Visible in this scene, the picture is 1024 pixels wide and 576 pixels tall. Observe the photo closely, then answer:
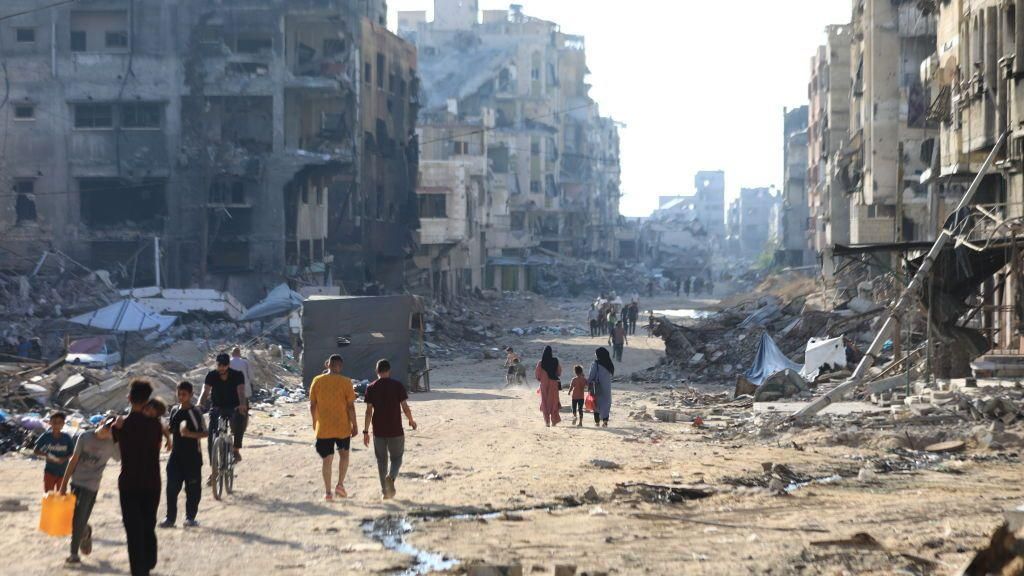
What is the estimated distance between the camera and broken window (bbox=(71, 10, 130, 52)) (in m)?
51.8

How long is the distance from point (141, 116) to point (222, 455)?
3998 centimetres

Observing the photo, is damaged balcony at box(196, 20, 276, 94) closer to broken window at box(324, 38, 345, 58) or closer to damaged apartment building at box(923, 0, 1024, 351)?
broken window at box(324, 38, 345, 58)

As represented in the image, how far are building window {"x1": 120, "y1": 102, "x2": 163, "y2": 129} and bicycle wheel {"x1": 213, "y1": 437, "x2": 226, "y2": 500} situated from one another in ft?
129

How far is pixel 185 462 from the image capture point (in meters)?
12.4

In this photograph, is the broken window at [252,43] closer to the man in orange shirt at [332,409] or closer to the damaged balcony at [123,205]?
the damaged balcony at [123,205]

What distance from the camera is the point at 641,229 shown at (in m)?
142

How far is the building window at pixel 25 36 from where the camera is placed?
51844 millimetres

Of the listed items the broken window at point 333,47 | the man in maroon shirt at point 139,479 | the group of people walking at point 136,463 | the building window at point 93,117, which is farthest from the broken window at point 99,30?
the man in maroon shirt at point 139,479

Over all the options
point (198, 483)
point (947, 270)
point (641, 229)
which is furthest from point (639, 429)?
point (641, 229)

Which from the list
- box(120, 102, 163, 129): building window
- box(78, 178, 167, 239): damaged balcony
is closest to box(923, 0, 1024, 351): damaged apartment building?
box(120, 102, 163, 129): building window

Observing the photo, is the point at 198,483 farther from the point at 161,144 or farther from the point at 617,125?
the point at 617,125

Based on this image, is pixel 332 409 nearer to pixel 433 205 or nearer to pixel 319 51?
pixel 319 51

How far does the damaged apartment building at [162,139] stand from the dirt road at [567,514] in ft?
108

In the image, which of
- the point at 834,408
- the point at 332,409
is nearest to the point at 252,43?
the point at 834,408
